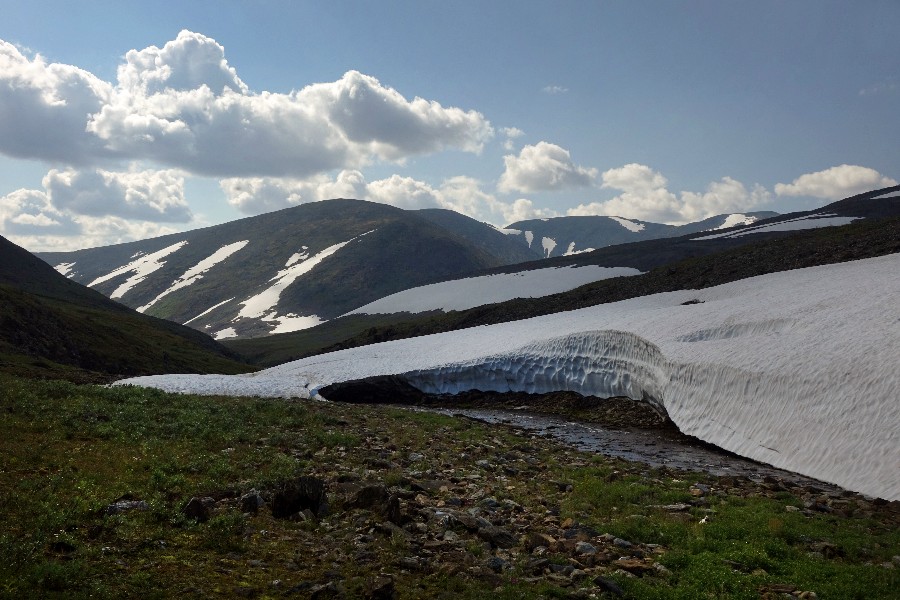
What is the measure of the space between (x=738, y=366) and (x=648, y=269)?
387 ft

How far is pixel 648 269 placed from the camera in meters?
137

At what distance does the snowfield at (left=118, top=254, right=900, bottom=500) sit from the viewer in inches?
739

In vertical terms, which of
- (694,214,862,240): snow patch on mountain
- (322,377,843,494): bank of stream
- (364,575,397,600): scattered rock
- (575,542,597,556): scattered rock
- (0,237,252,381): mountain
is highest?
(694,214,862,240): snow patch on mountain

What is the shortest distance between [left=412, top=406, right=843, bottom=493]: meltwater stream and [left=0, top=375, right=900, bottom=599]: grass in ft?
6.81

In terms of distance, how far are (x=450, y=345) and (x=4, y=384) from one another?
30.3 meters

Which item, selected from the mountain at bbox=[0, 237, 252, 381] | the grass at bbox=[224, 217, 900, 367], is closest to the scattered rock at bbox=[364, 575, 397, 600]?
the mountain at bbox=[0, 237, 252, 381]

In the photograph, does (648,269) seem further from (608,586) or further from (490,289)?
(608,586)

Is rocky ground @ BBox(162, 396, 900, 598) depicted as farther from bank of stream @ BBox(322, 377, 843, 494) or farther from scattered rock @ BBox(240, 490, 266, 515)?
bank of stream @ BBox(322, 377, 843, 494)

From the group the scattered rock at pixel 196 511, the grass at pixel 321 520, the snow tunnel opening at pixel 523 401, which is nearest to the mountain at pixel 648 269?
the snow tunnel opening at pixel 523 401

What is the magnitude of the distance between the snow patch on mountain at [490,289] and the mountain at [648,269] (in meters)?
0.64

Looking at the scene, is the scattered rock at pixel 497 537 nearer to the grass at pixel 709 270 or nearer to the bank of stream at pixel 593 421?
the bank of stream at pixel 593 421

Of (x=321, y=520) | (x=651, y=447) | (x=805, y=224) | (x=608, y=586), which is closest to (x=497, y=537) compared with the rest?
(x=608, y=586)

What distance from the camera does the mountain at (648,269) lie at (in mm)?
53188

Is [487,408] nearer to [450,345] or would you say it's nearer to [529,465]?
[450,345]
